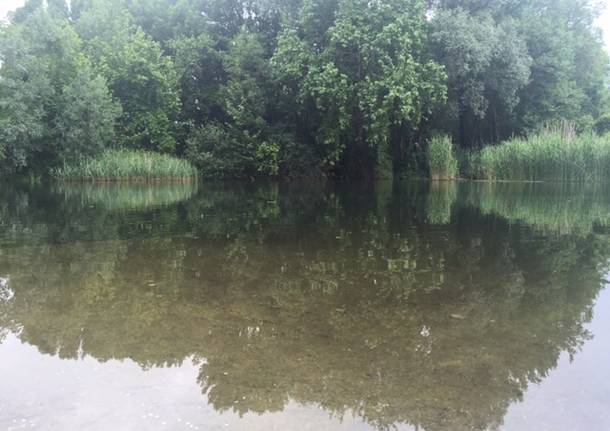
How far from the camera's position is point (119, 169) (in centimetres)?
2286

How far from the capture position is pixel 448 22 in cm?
2214

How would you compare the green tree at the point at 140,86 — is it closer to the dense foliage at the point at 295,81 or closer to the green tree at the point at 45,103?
the dense foliage at the point at 295,81

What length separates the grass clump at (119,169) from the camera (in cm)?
2278

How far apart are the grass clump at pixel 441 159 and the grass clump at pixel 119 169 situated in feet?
36.7

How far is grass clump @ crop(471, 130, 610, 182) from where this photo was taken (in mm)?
19766

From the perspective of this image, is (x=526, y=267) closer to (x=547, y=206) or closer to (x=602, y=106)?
(x=547, y=206)

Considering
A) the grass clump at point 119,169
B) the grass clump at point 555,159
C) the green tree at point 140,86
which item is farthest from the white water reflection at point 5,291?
the green tree at point 140,86

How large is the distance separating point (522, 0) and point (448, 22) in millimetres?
6559

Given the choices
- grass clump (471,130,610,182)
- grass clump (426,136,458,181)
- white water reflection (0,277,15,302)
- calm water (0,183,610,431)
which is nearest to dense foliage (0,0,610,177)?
grass clump (426,136,458,181)

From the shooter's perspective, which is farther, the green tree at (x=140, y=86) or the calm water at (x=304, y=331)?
the green tree at (x=140, y=86)

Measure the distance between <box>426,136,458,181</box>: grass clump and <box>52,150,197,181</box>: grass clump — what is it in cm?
1119

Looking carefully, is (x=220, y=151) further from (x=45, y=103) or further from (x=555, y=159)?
(x=555, y=159)

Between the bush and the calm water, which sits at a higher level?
the bush

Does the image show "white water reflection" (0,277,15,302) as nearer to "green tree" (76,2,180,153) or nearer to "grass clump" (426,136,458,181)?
"grass clump" (426,136,458,181)
